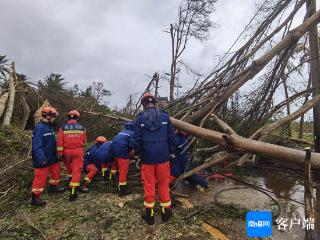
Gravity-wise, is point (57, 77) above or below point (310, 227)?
A: above

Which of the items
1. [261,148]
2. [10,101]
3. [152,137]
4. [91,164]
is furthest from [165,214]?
[10,101]

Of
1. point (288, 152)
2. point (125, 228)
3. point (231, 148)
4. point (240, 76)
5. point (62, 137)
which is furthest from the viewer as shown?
point (62, 137)

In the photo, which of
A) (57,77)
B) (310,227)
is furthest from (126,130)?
(57,77)

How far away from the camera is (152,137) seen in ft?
15.1

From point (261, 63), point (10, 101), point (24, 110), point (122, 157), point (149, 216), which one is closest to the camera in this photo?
point (149, 216)

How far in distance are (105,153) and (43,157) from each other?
1.14 metres

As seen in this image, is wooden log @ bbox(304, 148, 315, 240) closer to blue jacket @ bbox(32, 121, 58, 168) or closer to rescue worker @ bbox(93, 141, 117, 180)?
rescue worker @ bbox(93, 141, 117, 180)

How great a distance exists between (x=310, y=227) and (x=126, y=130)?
369 centimetres

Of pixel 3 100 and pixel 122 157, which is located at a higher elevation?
pixel 3 100

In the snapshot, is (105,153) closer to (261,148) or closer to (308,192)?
(261,148)

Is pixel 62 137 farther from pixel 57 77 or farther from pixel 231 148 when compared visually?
pixel 57 77

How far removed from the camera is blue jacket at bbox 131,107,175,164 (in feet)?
14.9

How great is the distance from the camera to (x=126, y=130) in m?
6.03

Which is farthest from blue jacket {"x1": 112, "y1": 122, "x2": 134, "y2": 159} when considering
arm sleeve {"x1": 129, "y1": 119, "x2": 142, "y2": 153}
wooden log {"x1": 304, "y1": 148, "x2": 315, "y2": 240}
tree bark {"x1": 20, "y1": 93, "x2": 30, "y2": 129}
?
tree bark {"x1": 20, "y1": 93, "x2": 30, "y2": 129}
